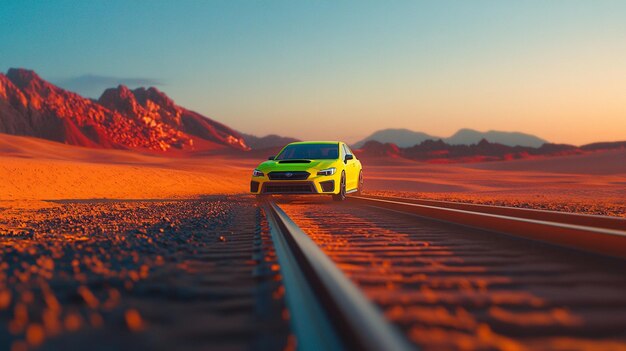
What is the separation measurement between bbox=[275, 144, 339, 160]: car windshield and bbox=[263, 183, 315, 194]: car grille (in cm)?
169

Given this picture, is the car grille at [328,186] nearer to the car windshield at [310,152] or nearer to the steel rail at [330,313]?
the car windshield at [310,152]

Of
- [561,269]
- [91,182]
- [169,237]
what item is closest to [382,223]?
[169,237]

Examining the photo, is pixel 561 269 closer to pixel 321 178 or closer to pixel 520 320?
pixel 520 320

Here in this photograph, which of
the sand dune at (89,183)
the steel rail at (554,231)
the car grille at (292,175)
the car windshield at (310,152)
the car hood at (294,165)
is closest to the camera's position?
the steel rail at (554,231)

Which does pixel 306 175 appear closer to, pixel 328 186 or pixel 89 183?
pixel 328 186

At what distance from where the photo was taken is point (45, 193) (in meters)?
24.6

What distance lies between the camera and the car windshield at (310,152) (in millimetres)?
15281

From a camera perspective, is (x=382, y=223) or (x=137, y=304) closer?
(x=137, y=304)

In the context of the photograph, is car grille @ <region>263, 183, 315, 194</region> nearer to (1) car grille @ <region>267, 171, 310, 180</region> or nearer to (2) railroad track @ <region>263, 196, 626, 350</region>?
(1) car grille @ <region>267, 171, 310, 180</region>

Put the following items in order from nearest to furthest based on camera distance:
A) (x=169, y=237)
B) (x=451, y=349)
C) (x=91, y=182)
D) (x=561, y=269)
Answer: (x=451, y=349)
(x=561, y=269)
(x=169, y=237)
(x=91, y=182)

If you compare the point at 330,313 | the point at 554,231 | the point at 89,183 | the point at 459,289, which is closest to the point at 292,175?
the point at 554,231

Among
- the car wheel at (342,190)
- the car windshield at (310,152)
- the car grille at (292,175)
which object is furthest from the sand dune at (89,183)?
the car grille at (292,175)

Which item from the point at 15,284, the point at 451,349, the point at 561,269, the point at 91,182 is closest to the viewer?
the point at 451,349

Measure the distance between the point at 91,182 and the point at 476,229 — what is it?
93.4ft
